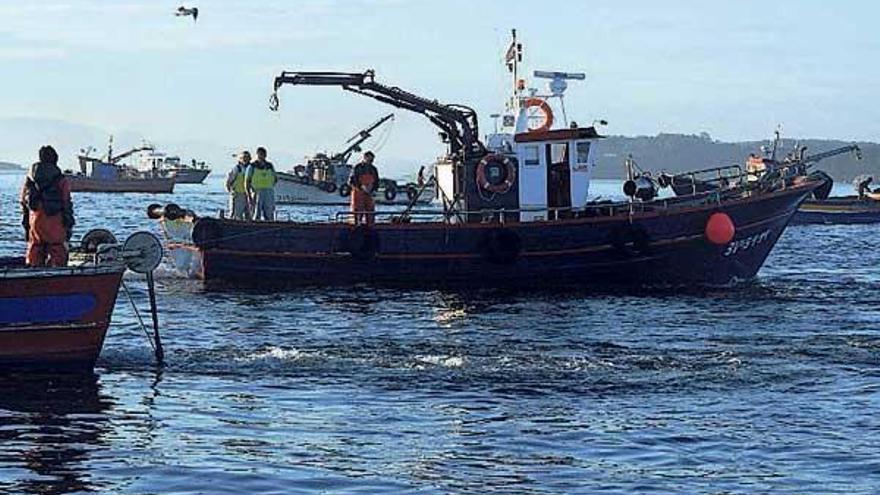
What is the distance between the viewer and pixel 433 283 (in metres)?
28.0

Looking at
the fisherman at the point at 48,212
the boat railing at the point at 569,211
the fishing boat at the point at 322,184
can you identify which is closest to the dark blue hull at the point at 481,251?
the boat railing at the point at 569,211

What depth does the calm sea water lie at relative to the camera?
1228cm

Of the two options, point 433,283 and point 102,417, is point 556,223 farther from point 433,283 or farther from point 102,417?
point 102,417

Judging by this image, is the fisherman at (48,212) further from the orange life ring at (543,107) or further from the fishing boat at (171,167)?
the fishing boat at (171,167)

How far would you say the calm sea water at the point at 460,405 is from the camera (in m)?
12.3

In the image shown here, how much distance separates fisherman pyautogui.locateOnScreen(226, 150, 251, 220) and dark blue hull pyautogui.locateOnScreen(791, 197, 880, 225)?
37.3 m

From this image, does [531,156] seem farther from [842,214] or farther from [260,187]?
[842,214]

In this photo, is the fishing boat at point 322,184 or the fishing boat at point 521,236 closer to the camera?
the fishing boat at point 521,236

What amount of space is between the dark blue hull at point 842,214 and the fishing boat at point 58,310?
1946 inches

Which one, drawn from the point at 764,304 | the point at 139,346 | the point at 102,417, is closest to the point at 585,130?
the point at 764,304

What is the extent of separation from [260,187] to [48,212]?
12.2 m

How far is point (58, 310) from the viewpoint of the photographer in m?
16.5

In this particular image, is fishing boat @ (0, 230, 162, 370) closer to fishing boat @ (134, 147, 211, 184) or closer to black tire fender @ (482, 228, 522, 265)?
black tire fender @ (482, 228, 522, 265)

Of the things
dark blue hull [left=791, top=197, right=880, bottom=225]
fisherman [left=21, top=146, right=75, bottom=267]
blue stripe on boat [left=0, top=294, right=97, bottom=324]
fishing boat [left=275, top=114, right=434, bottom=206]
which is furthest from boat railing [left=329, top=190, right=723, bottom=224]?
fishing boat [left=275, top=114, right=434, bottom=206]
